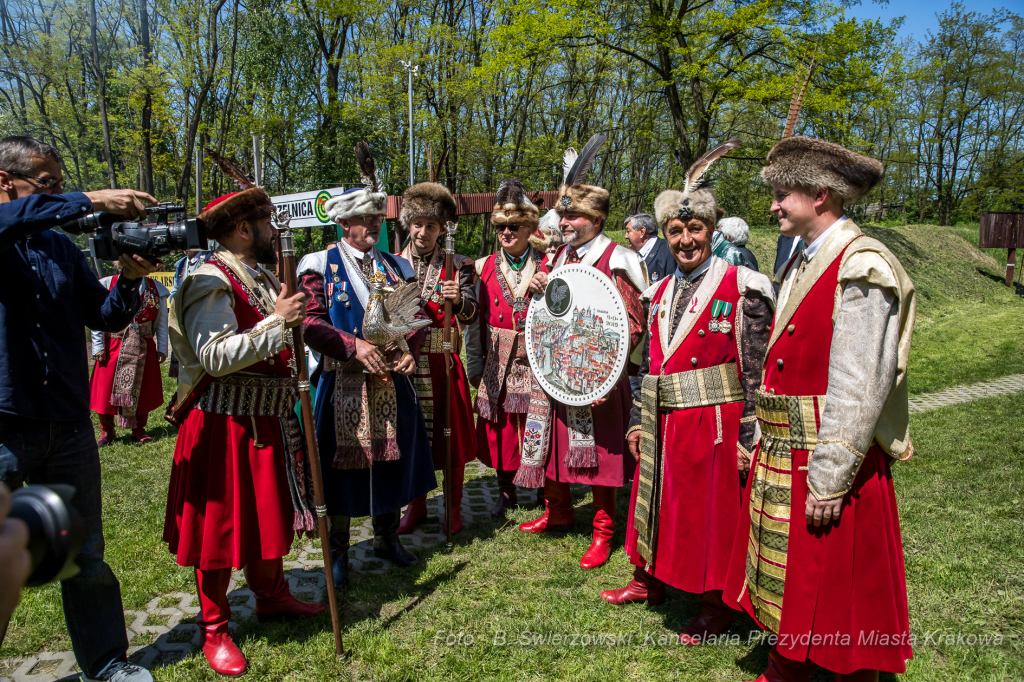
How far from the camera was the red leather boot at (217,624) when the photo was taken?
2818 millimetres

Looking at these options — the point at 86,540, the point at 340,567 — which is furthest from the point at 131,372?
the point at 86,540

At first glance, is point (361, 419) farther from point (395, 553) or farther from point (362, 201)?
point (362, 201)

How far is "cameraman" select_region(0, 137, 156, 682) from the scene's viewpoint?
2373mm

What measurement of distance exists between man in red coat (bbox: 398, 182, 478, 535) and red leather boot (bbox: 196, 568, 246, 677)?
146 cm

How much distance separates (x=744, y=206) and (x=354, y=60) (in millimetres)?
13417

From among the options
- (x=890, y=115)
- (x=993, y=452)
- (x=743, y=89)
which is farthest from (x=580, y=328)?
(x=890, y=115)

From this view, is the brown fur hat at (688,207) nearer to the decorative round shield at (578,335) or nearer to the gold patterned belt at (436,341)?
the decorative round shield at (578,335)

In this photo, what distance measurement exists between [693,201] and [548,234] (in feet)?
5.08

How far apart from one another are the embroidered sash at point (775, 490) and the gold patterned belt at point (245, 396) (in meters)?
2.04

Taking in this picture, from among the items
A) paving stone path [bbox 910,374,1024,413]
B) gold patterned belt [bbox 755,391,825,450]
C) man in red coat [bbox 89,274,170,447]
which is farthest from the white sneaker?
paving stone path [bbox 910,374,1024,413]

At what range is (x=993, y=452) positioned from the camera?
5754mm

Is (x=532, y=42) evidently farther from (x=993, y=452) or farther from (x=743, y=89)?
(x=993, y=452)

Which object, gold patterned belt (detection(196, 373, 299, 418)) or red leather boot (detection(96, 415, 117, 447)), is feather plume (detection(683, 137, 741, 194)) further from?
red leather boot (detection(96, 415, 117, 447))

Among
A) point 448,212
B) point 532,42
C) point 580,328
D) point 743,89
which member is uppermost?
point 532,42
